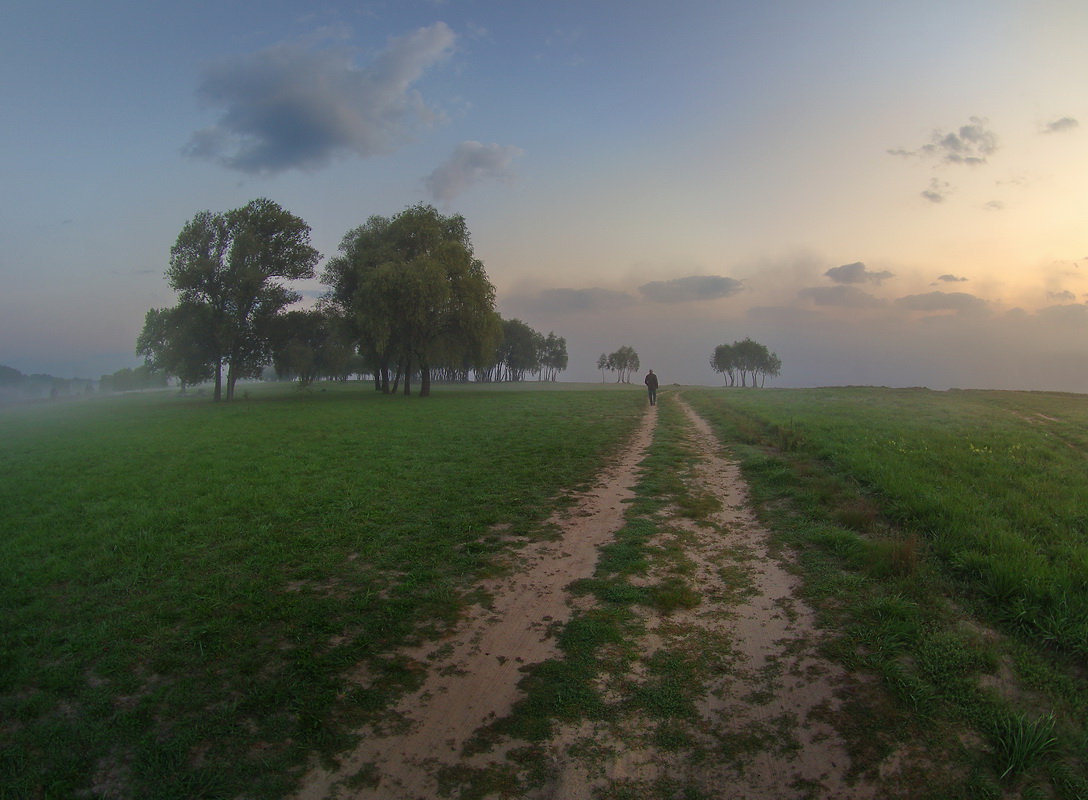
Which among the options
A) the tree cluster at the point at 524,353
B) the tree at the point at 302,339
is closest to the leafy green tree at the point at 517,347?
the tree cluster at the point at 524,353

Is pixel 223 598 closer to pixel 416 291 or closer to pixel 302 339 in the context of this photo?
pixel 416 291

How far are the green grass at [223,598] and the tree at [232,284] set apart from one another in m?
31.5

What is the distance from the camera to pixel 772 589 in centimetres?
638

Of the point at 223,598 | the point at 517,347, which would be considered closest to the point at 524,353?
the point at 517,347

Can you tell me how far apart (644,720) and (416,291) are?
3997cm

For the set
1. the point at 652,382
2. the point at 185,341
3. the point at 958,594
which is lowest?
the point at 958,594

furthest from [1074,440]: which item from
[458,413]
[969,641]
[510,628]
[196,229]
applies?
[196,229]

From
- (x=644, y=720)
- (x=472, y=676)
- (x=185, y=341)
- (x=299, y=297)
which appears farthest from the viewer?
(x=299, y=297)

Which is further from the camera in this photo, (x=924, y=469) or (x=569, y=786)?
(x=924, y=469)

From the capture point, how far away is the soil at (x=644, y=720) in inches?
141

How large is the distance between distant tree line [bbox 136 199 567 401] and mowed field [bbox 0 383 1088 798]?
29347 millimetres

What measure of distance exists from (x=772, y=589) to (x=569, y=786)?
383 cm

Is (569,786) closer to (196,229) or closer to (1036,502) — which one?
(1036,502)

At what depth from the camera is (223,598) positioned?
21.5 ft
